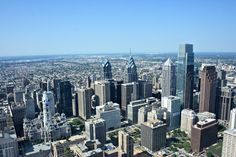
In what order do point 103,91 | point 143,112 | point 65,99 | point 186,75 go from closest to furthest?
point 143,112, point 186,75, point 65,99, point 103,91

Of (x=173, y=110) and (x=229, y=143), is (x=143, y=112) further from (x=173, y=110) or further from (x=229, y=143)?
(x=229, y=143)

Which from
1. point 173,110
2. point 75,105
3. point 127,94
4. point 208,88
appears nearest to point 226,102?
point 208,88

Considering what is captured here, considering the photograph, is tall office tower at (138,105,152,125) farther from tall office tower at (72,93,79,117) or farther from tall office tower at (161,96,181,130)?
tall office tower at (72,93,79,117)

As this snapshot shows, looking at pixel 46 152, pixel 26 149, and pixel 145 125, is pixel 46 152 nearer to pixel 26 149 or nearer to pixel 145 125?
pixel 26 149

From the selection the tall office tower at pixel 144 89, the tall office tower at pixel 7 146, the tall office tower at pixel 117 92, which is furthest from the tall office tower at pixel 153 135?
the tall office tower at pixel 144 89

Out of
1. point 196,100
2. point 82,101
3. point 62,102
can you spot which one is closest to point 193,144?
point 196,100
